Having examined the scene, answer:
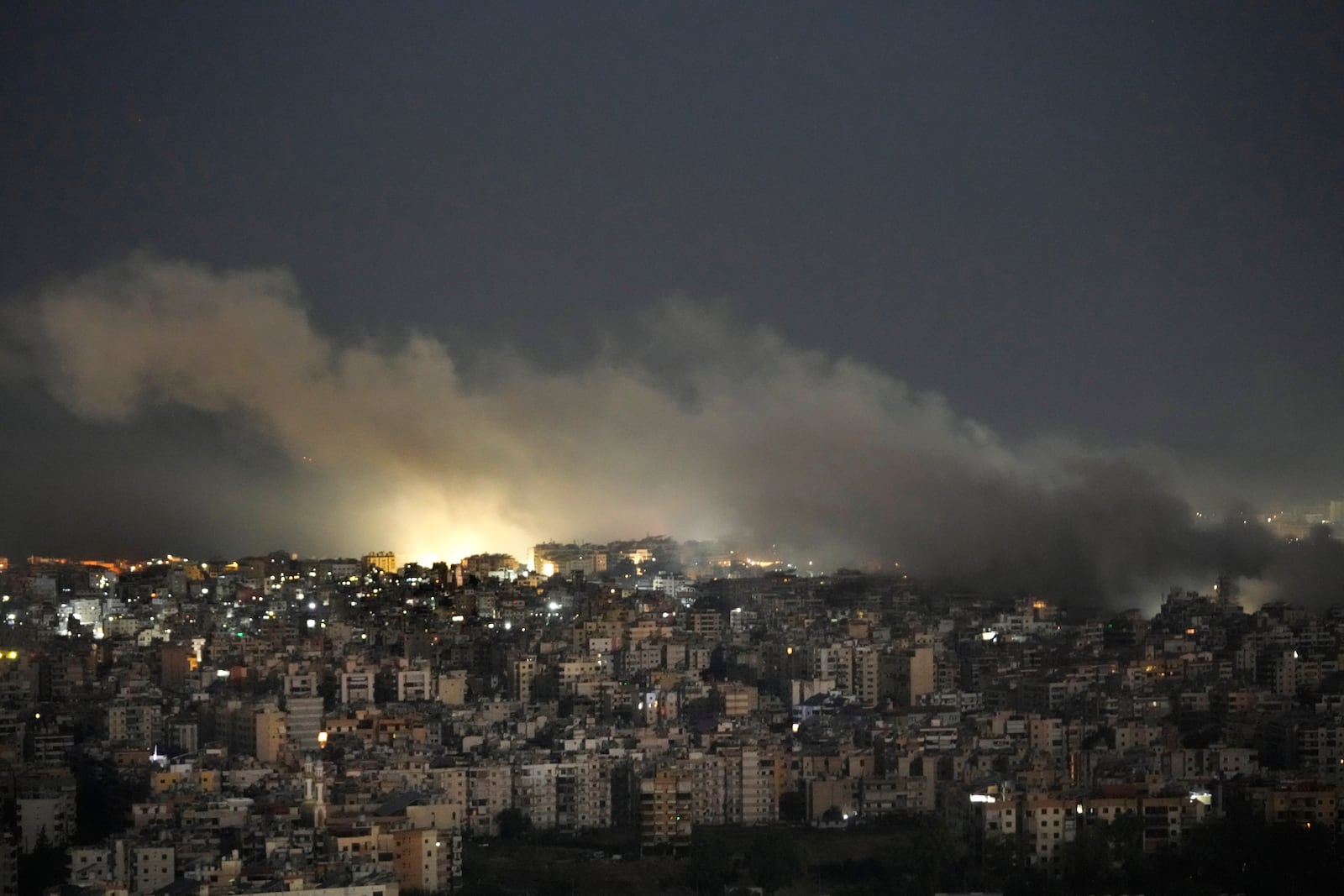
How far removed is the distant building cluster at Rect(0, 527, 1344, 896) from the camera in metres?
9.06

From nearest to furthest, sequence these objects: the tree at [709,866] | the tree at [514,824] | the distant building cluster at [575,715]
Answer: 1. the tree at [709,866]
2. the distant building cluster at [575,715]
3. the tree at [514,824]

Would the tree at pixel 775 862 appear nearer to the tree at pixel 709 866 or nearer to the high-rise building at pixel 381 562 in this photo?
the tree at pixel 709 866

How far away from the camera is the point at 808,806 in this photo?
1027 centimetres

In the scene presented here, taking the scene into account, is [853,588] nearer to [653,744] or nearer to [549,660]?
[549,660]

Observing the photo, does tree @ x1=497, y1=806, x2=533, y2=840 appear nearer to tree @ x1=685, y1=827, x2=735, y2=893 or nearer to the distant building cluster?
the distant building cluster

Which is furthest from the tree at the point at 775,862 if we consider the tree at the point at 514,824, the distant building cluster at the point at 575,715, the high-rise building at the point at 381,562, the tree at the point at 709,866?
the high-rise building at the point at 381,562

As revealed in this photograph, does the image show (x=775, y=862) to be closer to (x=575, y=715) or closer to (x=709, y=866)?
(x=709, y=866)

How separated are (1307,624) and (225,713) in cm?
739

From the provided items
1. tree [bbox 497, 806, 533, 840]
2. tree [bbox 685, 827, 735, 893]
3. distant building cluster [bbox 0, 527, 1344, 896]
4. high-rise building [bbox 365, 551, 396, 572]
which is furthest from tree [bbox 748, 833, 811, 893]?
high-rise building [bbox 365, 551, 396, 572]

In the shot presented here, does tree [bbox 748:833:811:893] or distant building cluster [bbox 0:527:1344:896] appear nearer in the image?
tree [bbox 748:833:811:893]

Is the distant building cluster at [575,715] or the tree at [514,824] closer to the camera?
the distant building cluster at [575,715]

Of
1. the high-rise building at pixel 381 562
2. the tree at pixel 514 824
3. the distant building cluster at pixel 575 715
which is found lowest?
the tree at pixel 514 824

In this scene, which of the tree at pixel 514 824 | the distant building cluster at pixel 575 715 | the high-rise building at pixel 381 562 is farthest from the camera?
the high-rise building at pixel 381 562

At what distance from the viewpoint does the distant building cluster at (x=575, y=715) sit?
9062 millimetres
